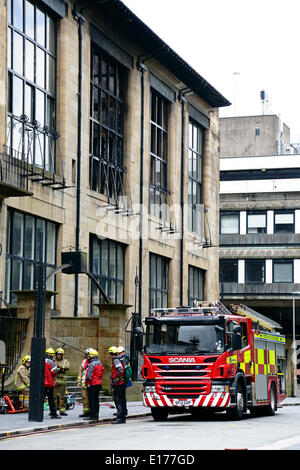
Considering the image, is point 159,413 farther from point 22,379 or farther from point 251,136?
point 251,136

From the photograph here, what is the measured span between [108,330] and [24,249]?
14.2 ft

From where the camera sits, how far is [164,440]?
17891 mm

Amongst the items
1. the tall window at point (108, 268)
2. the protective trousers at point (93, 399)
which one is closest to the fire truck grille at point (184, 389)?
the protective trousers at point (93, 399)

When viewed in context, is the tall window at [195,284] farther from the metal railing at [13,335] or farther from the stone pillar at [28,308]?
the metal railing at [13,335]

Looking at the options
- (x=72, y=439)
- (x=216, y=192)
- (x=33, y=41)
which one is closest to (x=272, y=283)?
(x=216, y=192)

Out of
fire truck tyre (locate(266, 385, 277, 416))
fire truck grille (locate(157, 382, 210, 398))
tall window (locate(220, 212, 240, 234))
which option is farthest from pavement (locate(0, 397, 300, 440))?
tall window (locate(220, 212, 240, 234))

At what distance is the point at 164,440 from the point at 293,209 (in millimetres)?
53702

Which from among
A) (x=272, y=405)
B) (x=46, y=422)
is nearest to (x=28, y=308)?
(x=46, y=422)

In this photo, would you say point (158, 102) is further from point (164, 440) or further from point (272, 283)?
point (164, 440)

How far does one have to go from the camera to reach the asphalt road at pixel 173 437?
→ 1658 cm

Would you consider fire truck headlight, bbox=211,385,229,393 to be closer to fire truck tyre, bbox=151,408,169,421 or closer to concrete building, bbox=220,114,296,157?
fire truck tyre, bbox=151,408,169,421

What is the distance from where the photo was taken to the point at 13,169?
33125 millimetres

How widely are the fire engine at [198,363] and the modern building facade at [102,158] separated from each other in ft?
20.3

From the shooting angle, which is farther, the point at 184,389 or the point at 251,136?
the point at 251,136
